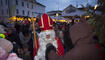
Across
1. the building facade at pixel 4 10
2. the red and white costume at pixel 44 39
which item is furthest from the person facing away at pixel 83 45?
the building facade at pixel 4 10

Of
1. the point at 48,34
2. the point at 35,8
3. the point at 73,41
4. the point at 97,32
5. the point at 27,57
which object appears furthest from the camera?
the point at 35,8

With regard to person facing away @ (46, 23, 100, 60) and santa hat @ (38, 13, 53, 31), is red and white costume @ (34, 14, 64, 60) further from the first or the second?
person facing away @ (46, 23, 100, 60)

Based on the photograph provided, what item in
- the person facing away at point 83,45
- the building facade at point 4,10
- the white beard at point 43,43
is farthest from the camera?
the building facade at point 4,10

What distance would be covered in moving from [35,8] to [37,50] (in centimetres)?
4278

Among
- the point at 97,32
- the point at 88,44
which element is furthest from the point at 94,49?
the point at 97,32

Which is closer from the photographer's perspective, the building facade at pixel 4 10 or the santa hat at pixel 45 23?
the santa hat at pixel 45 23

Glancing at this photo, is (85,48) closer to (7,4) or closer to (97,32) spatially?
(97,32)

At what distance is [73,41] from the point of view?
4.12ft

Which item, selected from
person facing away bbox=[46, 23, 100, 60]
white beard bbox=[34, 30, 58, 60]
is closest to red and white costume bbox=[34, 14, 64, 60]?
white beard bbox=[34, 30, 58, 60]

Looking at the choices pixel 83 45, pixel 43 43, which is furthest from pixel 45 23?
pixel 83 45

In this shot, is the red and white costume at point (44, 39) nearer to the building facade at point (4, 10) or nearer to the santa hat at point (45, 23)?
the santa hat at point (45, 23)

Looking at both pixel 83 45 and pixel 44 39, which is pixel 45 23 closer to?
pixel 44 39

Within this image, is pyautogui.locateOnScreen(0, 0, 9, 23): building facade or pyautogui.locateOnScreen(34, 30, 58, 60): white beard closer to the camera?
pyautogui.locateOnScreen(34, 30, 58, 60): white beard

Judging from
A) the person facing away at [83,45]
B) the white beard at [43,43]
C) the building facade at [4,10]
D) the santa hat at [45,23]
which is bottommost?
the white beard at [43,43]
